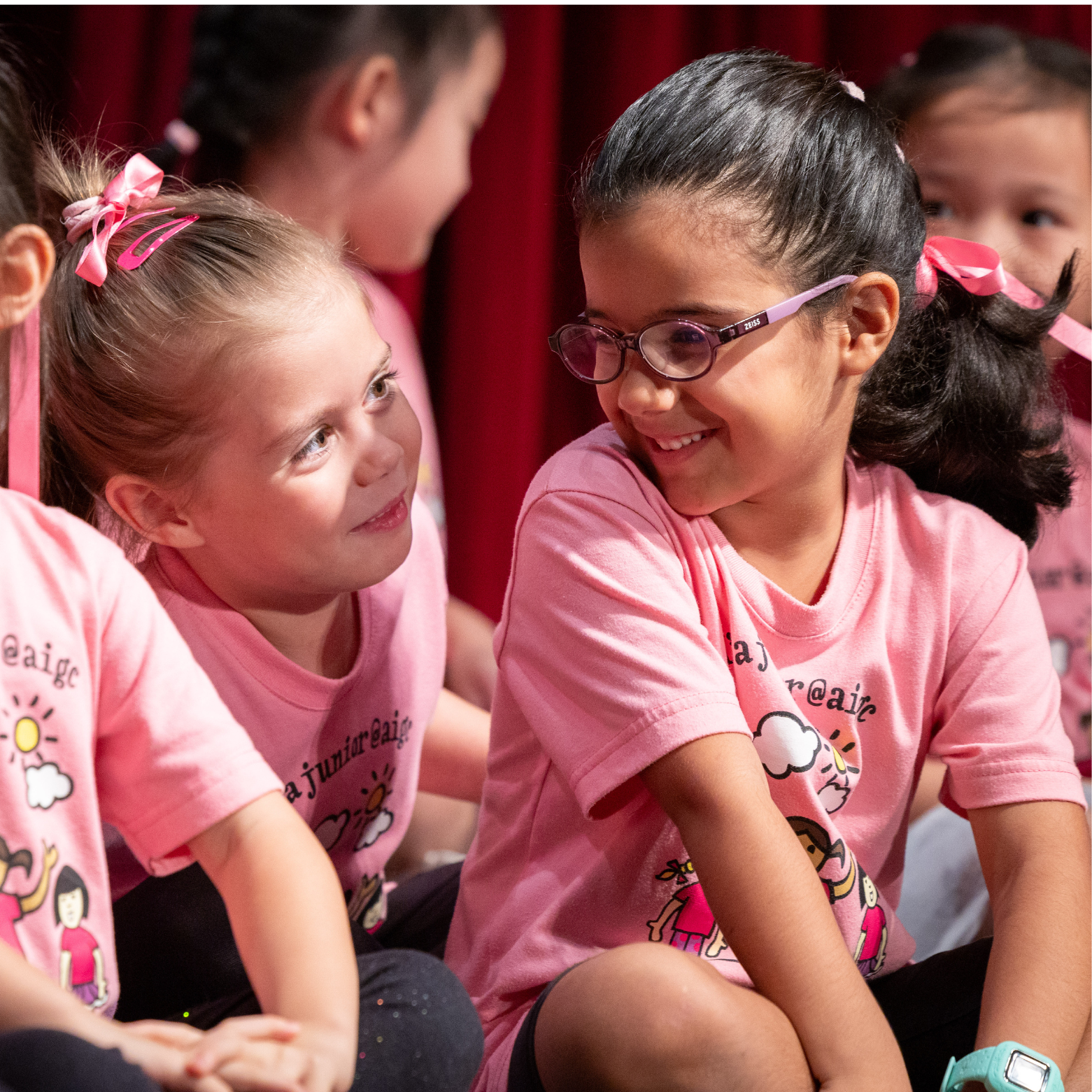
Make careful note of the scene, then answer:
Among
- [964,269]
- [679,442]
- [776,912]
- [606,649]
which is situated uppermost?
[964,269]

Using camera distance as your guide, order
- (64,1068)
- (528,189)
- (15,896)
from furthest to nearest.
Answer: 1. (528,189)
2. (15,896)
3. (64,1068)

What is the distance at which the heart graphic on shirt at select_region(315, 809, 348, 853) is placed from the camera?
0.87 metres

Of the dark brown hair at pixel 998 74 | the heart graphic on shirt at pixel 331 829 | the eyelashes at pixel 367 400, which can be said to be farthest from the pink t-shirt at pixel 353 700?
the dark brown hair at pixel 998 74

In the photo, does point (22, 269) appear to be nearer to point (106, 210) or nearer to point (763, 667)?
point (106, 210)

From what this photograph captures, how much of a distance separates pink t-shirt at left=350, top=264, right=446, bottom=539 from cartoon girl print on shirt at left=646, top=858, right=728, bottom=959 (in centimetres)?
72

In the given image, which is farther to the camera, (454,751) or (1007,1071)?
(454,751)

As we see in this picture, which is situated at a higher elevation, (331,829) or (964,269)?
Answer: (964,269)

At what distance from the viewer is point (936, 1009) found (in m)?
0.82

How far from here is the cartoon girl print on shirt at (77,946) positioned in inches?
25.7

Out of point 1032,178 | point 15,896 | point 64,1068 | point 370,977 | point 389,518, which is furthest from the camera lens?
point 1032,178

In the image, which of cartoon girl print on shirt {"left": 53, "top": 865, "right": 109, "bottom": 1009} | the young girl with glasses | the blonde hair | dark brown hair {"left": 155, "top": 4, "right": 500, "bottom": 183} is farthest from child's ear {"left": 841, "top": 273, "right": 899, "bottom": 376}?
dark brown hair {"left": 155, "top": 4, "right": 500, "bottom": 183}

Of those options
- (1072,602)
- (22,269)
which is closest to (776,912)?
(22,269)

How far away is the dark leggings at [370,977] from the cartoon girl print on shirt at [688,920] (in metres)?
0.14

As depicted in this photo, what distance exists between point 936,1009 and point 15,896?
0.56 metres
